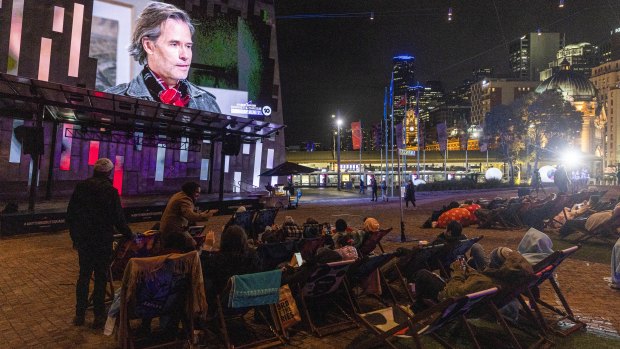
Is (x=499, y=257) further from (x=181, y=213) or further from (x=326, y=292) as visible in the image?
(x=181, y=213)

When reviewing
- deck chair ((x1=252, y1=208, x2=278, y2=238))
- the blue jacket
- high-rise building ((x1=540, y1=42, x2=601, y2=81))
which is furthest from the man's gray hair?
high-rise building ((x1=540, y1=42, x2=601, y2=81))

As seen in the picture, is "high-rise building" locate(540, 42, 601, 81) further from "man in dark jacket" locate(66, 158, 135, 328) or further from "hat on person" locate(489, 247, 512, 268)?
"man in dark jacket" locate(66, 158, 135, 328)

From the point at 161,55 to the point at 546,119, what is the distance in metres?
43.7

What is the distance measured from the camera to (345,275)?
490cm

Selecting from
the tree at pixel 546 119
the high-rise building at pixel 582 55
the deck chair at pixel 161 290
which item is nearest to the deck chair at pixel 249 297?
the deck chair at pixel 161 290

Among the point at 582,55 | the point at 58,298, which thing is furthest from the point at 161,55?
the point at 582,55

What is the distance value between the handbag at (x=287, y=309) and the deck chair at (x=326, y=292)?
9 centimetres

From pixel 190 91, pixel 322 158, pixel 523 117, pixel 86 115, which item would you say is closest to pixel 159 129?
pixel 86 115

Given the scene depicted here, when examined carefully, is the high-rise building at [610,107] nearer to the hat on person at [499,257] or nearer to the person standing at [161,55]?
the person standing at [161,55]

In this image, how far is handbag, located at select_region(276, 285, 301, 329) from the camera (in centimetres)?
468

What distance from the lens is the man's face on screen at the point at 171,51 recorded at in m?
22.4

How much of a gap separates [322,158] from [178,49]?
1167 inches

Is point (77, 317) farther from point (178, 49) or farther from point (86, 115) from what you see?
point (178, 49)

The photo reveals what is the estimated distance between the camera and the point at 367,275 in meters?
5.22
